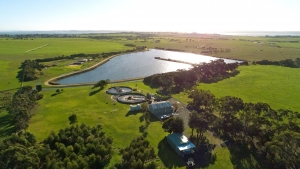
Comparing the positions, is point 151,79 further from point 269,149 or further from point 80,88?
point 269,149

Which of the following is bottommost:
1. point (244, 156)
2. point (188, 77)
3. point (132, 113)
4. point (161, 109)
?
point (244, 156)

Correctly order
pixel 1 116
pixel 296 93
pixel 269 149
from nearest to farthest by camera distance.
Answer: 1. pixel 269 149
2. pixel 1 116
3. pixel 296 93

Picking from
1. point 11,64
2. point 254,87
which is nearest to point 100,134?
point 254,87

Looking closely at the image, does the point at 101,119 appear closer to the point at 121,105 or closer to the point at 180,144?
the point at 121,105

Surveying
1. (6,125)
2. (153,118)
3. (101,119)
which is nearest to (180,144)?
(153,118)

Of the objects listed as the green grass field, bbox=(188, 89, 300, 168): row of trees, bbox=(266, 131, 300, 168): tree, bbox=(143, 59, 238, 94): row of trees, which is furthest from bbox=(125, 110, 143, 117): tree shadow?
bbox=(266, 131, 300, 168): tree

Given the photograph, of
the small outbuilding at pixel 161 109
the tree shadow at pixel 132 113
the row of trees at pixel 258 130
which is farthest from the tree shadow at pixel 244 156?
the tree shadow at pixel 132 113

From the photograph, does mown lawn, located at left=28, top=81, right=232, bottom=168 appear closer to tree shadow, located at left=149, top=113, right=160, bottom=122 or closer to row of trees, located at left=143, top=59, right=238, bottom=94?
tree shadow, located at left=149, top=113, right=160, bottom=122

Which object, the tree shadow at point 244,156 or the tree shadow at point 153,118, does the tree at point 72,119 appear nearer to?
the tree shadow at point 153,118
